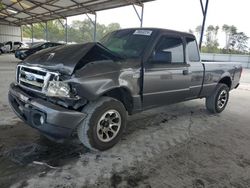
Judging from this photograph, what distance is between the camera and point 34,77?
3.28 metres

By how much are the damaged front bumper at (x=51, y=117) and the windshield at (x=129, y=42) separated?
1503mm

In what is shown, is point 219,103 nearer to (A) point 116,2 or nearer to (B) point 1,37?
(A) point 116,2

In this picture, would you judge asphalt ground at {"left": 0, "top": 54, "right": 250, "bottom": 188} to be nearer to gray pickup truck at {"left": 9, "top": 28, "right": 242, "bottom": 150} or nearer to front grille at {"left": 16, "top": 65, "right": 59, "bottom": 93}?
gray pickup truck at {"left": 9, "top": 28, "right": 242, "bottom": 150}

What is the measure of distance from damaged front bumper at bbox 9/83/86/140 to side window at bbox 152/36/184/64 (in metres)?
1.74

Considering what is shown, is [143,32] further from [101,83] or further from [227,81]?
[227,81]

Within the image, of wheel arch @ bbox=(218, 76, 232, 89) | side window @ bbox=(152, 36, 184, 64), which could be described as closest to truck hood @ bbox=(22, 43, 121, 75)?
side window @ bbox=(152, 36, 184, 64)

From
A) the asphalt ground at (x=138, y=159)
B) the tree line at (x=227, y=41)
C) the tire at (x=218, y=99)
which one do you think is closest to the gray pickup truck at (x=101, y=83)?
the asphalt ground at (x=138, y=159)

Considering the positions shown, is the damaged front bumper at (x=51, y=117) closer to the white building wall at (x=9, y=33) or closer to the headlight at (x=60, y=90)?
the headlight at (x=60, y=90)

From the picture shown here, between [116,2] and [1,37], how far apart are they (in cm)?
2828

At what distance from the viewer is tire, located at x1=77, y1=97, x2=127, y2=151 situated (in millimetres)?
3148

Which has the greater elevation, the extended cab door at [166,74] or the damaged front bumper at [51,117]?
the extended cab door at [166,74]

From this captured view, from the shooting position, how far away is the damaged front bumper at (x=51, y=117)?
287cm

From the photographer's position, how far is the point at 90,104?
3.18 metres

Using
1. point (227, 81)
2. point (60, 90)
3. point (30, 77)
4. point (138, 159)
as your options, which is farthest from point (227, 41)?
point (60, 90)
